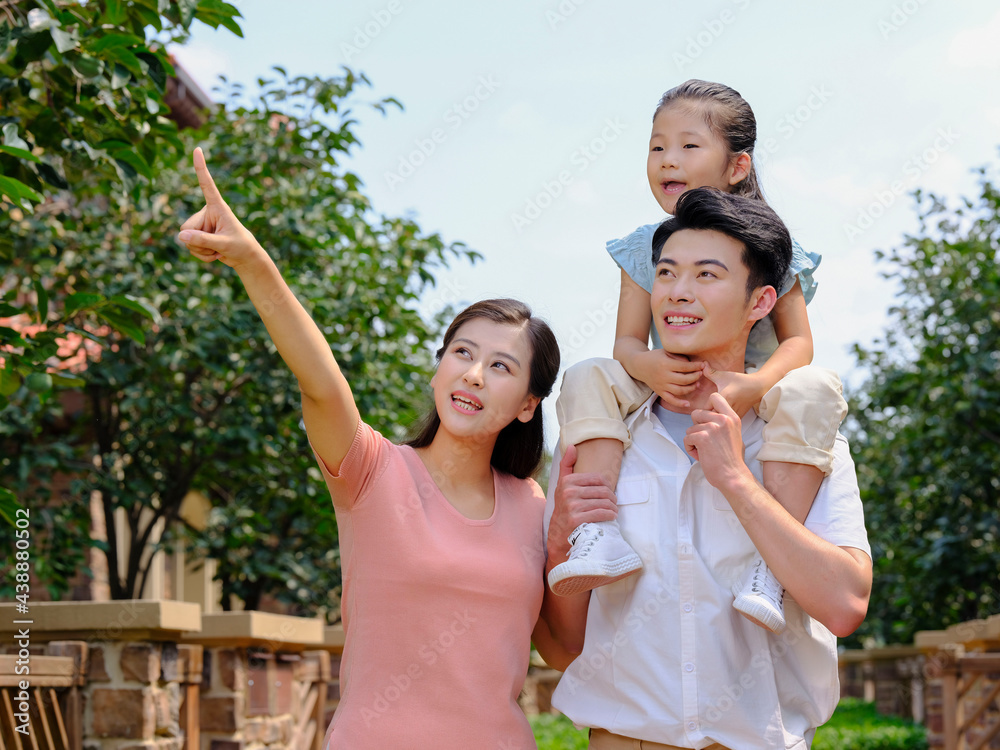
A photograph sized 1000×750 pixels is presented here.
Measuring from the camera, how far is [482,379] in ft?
7.93

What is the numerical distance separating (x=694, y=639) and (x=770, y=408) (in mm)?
516

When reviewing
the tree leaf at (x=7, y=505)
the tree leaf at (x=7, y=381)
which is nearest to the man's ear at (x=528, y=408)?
the tree leaf at (x=7, y=505)

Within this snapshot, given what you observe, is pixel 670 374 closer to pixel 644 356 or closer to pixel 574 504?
pixel 644 356

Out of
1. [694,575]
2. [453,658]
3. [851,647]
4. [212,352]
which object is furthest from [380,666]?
[851,647]

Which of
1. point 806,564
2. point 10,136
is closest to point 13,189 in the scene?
point 10,136

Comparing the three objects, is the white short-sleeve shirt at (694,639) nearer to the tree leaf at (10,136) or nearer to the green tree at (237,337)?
the tree leaf at (10,136)

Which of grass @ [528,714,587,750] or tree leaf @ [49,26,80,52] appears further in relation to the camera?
grass @ [528,714,587,750]

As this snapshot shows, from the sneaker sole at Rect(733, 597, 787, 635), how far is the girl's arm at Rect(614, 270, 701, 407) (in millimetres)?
491

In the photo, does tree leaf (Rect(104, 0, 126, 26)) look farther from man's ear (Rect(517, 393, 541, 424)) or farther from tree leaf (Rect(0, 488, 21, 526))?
man's ear (Rect(517, 393, 541, 424))

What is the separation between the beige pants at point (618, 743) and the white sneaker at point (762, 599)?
0.92ft

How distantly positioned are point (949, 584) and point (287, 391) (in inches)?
224

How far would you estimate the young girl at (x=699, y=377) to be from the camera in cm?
211

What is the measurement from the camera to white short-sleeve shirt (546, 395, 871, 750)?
79.8 inches

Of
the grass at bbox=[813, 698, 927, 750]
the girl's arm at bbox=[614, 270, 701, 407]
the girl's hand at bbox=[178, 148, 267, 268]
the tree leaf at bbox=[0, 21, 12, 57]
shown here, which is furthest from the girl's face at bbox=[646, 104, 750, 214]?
the grass at bbox=[813, 698, 927, 750]
